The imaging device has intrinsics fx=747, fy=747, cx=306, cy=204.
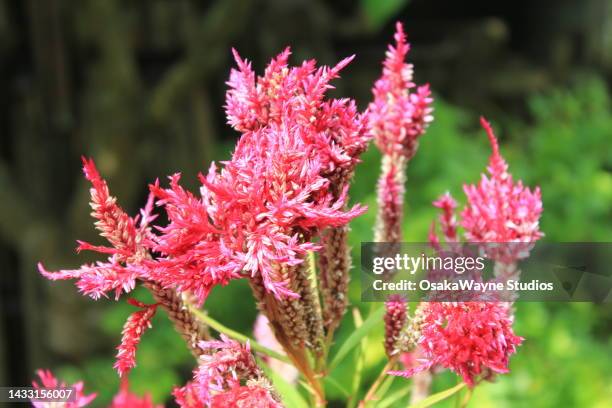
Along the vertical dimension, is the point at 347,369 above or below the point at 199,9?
below

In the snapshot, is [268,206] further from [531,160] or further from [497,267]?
[531,160]

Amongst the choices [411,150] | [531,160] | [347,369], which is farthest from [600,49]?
[411,150]

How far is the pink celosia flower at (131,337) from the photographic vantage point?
1.35 ft

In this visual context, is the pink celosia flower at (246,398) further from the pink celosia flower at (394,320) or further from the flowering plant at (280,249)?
the pink celosia flower at (394,320)

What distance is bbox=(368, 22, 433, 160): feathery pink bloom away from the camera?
1.74 feet

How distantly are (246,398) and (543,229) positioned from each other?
6.06ft

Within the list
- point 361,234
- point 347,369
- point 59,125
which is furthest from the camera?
point 59,125

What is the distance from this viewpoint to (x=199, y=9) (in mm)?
2588

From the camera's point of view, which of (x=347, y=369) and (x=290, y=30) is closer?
(x=347, y=369)

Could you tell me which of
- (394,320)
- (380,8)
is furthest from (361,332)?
Answer: (380,8)

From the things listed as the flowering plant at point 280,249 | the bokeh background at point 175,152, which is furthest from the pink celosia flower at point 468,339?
the bokeh background at point 175,152

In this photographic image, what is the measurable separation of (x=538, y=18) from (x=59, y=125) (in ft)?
7.52

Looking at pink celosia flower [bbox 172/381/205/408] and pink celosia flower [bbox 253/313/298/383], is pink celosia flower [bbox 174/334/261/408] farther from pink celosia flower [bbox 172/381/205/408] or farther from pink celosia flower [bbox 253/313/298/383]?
pink celosia flower [bbox 253/313/298/383]

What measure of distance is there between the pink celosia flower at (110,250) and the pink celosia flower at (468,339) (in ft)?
0.54
